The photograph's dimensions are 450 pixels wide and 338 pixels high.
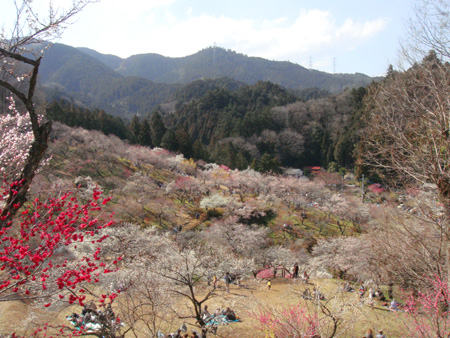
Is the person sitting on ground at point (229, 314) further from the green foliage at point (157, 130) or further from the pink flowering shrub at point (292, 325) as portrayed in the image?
the green foliage at point (157, 130)

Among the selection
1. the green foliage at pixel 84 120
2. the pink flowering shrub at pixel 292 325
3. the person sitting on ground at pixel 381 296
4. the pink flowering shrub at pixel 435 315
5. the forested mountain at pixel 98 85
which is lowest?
the person sitting on ground at pixel 381 296

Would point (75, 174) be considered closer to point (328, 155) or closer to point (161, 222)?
point (161, 222)

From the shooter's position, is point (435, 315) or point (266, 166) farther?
point (266, 166)

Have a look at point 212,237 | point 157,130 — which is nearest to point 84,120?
point 157,130

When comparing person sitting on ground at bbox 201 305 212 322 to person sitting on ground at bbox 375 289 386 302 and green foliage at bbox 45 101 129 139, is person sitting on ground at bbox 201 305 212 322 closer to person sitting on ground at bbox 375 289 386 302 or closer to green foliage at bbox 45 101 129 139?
person sitting on ground at bbox 375 289 386 302

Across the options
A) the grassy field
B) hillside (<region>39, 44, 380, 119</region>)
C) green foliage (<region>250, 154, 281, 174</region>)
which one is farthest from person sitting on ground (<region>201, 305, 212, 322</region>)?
hillside (<region>39, 44, 380, 119</region>)

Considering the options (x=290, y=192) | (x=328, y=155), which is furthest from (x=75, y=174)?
(x=328, y=155)

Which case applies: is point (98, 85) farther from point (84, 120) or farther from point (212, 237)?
point (212, 237)

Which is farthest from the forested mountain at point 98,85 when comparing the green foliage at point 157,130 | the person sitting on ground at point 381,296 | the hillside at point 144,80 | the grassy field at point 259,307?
the person sitting on ground at point 381,296

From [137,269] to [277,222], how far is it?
15.0m

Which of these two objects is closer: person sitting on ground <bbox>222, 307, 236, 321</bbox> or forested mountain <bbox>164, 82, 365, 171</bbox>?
person sitting on ground <bbox>222, 307, 236, 321</bbox>

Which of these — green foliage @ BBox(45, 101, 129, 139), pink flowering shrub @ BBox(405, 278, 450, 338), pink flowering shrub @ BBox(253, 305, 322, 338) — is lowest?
pink flowering shrub @ BBox(253, 305, 322, 338)

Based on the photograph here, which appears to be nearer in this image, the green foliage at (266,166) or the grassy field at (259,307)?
the grassy field at (259,307)

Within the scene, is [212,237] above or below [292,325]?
below
